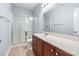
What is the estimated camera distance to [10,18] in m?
1.84

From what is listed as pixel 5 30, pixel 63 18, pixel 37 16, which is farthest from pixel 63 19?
pixel 5 30

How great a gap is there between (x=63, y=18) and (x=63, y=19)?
0.02 meters

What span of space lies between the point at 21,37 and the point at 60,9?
1015 mm

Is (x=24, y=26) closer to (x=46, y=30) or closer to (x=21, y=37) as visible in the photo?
(x=21, y=37)

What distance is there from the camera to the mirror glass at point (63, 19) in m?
1.66

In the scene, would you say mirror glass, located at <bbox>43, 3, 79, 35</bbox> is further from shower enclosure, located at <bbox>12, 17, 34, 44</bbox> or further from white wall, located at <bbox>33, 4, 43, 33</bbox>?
shower enclosure, located at <bbox>12, 17, 34, 44</bbox>

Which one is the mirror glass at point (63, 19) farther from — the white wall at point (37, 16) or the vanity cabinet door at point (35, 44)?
the vanity cabinet door at point (35, 44)

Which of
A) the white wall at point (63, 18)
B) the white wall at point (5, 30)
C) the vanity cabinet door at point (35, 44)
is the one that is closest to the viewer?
the white wall at point (5, 30)

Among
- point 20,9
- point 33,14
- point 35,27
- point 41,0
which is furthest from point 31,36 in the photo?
point 41,0

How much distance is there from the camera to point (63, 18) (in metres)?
1.98

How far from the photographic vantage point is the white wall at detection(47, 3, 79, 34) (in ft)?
5.82

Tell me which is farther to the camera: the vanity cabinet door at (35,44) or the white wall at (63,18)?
the vanity cabinet door at (35,44)

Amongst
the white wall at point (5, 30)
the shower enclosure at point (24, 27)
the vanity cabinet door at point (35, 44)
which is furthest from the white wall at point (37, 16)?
the white wall at point (5, 30)

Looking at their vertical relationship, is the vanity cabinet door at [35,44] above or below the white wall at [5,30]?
below
